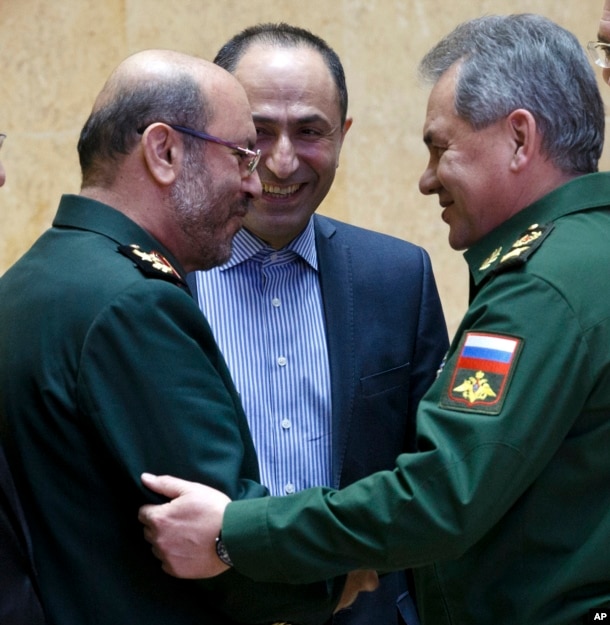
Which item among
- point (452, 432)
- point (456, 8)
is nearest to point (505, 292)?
point (452, 432)

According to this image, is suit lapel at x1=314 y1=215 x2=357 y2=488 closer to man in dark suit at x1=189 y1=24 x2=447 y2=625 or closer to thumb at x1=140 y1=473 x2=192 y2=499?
man in dark suit at x1=189 y1=24 x2=447 y2=625

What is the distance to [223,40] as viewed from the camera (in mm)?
4371

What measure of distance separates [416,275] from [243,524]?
3.40ft

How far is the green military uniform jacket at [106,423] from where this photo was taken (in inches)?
84.0

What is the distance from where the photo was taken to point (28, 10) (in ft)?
14.8

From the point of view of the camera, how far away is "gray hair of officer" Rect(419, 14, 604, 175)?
92.7 inches

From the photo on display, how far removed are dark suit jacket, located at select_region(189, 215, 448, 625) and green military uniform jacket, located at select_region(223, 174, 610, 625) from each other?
66 cm

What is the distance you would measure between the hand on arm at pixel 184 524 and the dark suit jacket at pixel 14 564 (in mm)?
195

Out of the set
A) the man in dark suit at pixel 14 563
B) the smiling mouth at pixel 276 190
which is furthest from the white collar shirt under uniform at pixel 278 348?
the man in dark suit at pixel 14 563

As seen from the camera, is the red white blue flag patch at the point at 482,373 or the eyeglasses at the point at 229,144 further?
the eyeglasses at the point at 229,144

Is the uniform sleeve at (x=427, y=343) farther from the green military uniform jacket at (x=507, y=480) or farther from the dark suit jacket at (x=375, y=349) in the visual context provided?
the green military uniform jacket at (x=507, y=480)

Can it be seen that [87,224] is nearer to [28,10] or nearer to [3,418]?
[3,418]

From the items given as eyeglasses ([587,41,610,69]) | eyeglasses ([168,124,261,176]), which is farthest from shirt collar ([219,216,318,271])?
eyeglasses ([587,41,610,69])

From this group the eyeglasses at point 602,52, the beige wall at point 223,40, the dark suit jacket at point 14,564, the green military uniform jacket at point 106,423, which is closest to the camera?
the dark suit jacket at point 14,564
